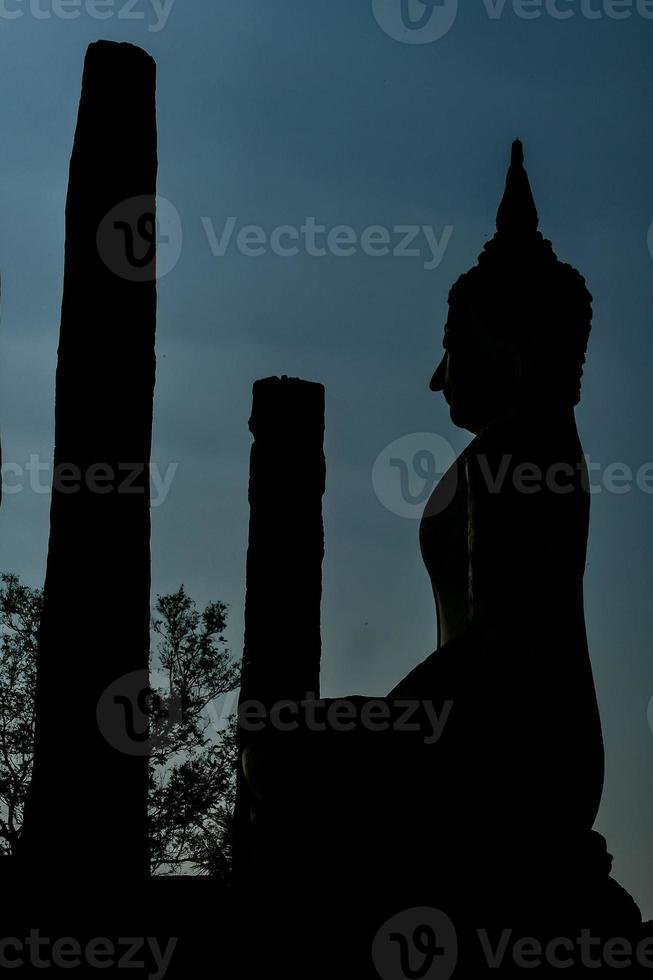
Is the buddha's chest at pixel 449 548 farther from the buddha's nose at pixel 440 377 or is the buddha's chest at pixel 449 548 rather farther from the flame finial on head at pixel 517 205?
the flame finial on head at pixel 517 205

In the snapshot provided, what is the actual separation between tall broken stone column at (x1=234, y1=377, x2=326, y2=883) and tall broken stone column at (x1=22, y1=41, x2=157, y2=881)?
3253 millimetres

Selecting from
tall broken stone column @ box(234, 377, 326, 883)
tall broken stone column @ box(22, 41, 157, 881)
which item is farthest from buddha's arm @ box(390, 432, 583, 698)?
tall broken stone column @ box(234, 377, 326, 883)

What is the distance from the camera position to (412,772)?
249 inches

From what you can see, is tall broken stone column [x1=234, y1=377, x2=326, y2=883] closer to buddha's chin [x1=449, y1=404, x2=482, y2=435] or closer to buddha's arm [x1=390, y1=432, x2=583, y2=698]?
buddha's chin [x1=449, y1=404, x2=482, y2=435]

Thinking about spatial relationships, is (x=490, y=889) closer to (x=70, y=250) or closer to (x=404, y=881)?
(x=404, y=881)

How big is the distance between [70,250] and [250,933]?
16.5ft

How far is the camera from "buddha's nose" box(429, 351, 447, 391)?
7469mm

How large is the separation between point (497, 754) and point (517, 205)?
2.85m

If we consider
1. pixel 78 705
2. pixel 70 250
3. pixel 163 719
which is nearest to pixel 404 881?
A: pixel 78 705

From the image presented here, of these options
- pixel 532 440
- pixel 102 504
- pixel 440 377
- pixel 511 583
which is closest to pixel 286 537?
pixel 102 504

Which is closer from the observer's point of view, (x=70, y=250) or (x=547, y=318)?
(x=547, y=318)

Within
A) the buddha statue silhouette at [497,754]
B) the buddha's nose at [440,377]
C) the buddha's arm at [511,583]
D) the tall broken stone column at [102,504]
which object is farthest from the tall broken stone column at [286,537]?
the buddha's arm at [511,583]

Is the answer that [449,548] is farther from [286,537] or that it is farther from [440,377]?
[286,537]

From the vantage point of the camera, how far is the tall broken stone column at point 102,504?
8.46 meters
